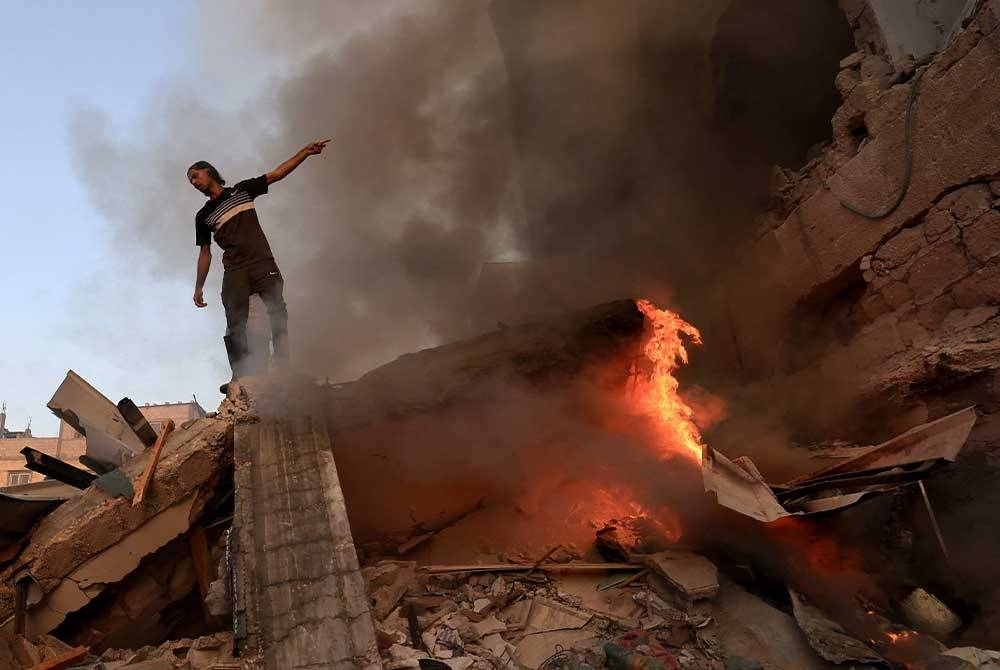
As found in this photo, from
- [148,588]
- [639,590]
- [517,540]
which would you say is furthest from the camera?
[517,540]

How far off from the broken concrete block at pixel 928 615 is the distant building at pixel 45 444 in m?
32.1

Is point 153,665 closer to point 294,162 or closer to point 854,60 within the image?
point 294,162

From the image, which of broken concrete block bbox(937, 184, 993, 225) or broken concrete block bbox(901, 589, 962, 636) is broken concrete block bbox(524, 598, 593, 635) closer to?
broken concrete block bbox(901, 589, 962, 636)

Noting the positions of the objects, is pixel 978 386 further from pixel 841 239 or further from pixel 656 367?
pixel 656 367

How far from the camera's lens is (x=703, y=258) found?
8.05 m

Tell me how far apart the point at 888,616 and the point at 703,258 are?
208 inches

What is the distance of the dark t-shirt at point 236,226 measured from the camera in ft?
16.3

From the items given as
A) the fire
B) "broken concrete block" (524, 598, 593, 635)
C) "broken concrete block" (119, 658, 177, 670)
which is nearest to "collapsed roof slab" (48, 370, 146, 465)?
"broken concrete block" (119, 658, 177, 670)

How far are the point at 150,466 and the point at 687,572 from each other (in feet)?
12.6

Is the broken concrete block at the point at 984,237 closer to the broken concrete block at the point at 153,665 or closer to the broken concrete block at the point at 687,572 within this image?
the broken concrete block at the point at 687,572

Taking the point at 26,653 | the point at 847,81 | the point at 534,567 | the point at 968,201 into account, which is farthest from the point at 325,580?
the point at 847,81

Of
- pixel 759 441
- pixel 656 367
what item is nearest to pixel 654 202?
pixel 656 367

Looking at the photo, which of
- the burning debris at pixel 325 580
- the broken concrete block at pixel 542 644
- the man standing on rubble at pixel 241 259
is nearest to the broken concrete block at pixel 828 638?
the burning debris at pixel 325 580

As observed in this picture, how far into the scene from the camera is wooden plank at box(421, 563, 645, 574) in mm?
4613
